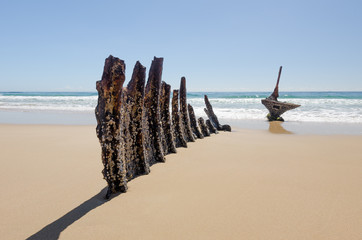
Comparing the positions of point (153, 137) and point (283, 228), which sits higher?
point (153, 137)

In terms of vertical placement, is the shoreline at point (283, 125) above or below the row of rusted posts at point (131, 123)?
below

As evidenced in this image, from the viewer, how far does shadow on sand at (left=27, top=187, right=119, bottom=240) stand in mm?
2420

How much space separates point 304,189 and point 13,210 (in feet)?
12.2

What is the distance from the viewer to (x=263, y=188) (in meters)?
3.65

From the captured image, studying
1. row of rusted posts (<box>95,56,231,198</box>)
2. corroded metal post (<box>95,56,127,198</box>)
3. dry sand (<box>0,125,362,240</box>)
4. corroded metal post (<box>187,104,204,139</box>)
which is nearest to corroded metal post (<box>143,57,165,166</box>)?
row of rusted posts (<box>95,56,231,198</box>)

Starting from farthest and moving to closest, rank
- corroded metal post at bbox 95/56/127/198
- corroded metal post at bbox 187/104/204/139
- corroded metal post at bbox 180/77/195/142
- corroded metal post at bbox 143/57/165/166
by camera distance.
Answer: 1. corroded metal post at bbox 187/104/204/139
2. corroded metal post at bbox 180/77/195/142
3. corroded metal post at bbox 143/57/165/166
4. corroded metal post at bbox 95/56/127/198

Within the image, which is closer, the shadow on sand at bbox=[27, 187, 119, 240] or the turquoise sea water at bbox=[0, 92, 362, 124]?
the shadow on sand at bbox=[27, 187, 119, 240]

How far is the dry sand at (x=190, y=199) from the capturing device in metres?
2.54

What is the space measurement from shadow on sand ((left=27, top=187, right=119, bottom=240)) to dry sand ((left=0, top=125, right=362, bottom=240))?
0.01 m

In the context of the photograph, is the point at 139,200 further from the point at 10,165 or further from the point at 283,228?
the point at 10,165

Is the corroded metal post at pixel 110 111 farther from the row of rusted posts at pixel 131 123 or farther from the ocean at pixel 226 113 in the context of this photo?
the ocean at pixel 226 113

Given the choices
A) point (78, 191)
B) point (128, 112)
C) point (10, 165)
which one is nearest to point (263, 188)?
point (128, 112)

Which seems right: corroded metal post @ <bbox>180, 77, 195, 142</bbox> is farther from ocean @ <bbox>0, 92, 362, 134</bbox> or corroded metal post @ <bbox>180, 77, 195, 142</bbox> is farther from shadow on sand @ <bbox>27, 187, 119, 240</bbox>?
ocean @ <bbox>0, 92, 362, 134</bbox>

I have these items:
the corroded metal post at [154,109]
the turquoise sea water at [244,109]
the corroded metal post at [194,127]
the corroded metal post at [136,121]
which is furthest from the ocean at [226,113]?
the corroded metal post at [136,121]
